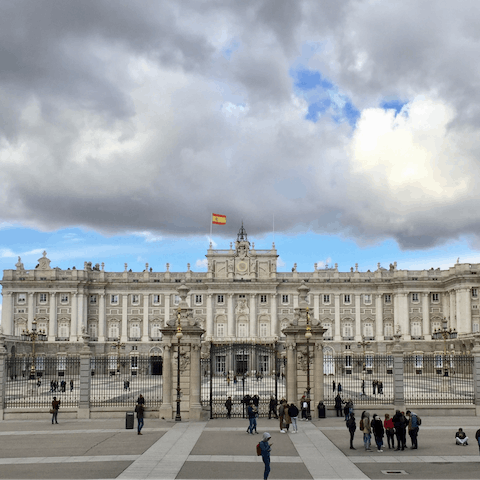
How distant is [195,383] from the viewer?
31391 millimetres

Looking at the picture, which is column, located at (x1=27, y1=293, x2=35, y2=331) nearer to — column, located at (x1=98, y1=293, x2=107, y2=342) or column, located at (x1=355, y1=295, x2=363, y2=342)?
column, located at (x1=98, y1=293, x2=107, y2=342)

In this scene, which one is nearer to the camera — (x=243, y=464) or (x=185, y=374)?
(x=243, y=464)

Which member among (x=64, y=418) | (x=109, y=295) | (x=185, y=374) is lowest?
(x=64, y=418)

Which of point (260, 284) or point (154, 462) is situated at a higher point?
point (260, 284)

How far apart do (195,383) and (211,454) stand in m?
9.65

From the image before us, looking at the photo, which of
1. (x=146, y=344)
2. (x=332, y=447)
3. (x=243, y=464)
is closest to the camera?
(x=243, y=464)

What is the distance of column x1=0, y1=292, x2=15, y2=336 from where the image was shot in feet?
324

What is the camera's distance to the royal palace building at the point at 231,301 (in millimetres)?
100688

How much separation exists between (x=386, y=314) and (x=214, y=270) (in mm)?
27525

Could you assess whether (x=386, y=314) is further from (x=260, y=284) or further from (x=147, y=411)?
(x=147, y=411)

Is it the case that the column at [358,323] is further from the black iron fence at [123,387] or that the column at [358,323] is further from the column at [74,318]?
the column at [74,318]

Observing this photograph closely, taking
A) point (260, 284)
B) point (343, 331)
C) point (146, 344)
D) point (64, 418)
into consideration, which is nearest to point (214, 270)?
point (260, 284)

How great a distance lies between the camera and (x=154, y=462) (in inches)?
802

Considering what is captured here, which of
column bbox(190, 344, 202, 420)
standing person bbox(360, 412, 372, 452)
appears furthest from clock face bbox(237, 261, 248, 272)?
standing person bbox(360, 412, 372, 452)
